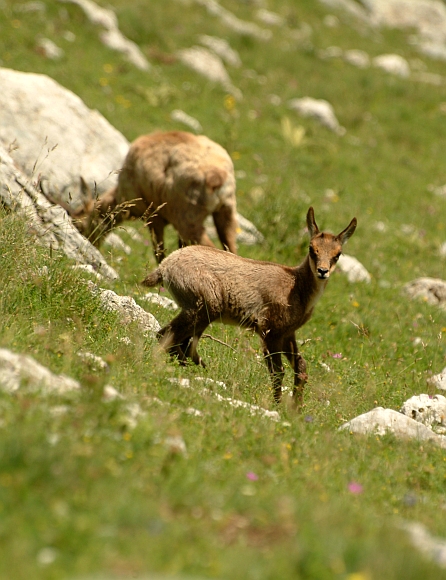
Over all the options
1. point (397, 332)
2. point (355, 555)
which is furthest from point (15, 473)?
point (397, 332)

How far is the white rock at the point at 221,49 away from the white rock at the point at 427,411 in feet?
51.0

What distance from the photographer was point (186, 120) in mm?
16938

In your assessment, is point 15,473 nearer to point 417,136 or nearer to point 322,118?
point 322,118

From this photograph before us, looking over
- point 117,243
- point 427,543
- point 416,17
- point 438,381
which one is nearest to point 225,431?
point 427,543

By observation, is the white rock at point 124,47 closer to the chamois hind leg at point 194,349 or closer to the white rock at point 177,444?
the chamois hind leg at point 194,349

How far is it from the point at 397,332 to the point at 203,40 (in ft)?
44.1

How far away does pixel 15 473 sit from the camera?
3.90 meters

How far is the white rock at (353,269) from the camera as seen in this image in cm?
1205

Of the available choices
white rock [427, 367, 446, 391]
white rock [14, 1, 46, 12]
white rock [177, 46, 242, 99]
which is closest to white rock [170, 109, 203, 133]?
white rock [177, 46, 242, 99]

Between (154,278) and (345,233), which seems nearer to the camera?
(154,278)

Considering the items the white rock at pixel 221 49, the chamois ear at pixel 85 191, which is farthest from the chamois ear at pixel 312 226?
the white rock at pixel 221 49

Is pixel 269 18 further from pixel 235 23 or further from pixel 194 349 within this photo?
pixel 194 349

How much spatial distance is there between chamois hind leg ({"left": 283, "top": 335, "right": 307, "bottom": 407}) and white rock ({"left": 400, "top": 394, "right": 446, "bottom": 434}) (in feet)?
3.32

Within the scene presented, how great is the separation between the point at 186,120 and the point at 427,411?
10869 mm
